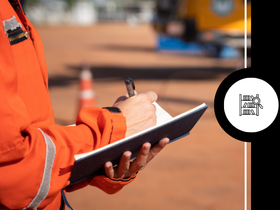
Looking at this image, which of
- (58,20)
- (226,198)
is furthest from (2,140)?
(58,20)

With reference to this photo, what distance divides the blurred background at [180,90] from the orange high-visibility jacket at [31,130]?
2.10m

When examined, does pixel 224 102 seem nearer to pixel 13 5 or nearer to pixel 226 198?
pixel 13 5

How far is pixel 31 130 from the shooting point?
38.3 inches

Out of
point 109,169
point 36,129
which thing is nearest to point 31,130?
point 36,129

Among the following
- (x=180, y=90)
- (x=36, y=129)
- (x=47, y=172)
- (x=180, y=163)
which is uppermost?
(x=36, y=129)

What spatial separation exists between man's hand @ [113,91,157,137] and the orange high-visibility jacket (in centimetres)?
4

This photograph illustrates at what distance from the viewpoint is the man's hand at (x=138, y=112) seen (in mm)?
1156

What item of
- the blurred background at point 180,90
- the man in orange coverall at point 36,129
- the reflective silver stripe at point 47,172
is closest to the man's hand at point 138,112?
the man in orange coverall at point 36,129

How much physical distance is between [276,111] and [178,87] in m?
7.22

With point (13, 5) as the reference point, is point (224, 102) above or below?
below

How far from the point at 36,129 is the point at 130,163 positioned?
40 centimetres

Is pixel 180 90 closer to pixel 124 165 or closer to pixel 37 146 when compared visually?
pixel 124 165

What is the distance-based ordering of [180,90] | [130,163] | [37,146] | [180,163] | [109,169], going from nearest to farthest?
[37,146] → [109,169] → [130,163] → [180,163] → [180,90]

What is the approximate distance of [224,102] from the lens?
49.4 inches
